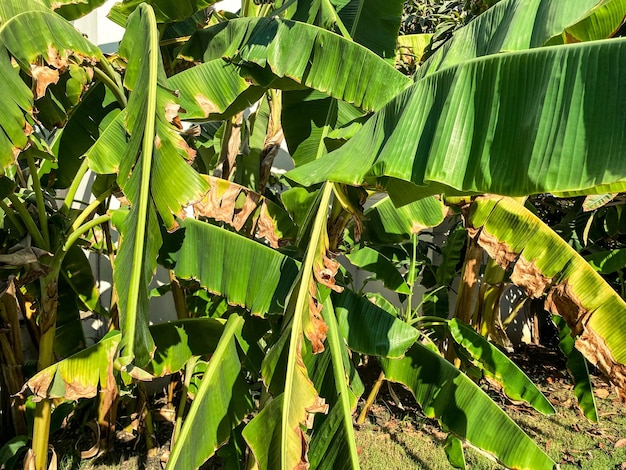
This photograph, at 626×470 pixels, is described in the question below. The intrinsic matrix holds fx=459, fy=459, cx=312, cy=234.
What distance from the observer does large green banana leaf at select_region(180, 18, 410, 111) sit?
1760mm

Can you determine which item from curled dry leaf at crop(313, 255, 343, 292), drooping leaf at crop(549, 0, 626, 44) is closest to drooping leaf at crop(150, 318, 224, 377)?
curled dry leaf at crop(313, 255, 343, 292)

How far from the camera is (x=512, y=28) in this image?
1.33 meters

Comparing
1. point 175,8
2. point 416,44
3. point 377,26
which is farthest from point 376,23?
point 416,44

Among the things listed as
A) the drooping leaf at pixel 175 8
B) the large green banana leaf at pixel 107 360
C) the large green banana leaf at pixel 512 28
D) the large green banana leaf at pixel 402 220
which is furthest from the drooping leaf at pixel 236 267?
the drooping leaf at pixel 175 8

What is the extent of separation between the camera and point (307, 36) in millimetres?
1840

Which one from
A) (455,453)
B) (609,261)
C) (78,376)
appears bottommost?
(455,453)

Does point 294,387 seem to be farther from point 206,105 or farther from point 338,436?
point 206,105

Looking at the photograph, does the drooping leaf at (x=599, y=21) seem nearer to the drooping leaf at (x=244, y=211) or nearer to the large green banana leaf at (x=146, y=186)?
the large green banana leaf at (x=146, y=186)

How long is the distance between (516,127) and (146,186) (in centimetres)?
89

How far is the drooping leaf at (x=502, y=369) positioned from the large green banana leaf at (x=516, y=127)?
1.71 m

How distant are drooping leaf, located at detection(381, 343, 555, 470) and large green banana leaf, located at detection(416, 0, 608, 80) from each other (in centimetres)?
129

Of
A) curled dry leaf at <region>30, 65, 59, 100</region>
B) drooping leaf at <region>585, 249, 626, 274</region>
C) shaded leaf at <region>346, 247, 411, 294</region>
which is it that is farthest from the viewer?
shaded leaf at <region>346, 247, 411, 294</region>

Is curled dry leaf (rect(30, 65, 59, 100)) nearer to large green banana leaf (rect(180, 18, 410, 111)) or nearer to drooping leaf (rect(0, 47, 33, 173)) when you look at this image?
drooping leaf (rect(0, 47, 33, 173))

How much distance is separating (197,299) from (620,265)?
2.66m
